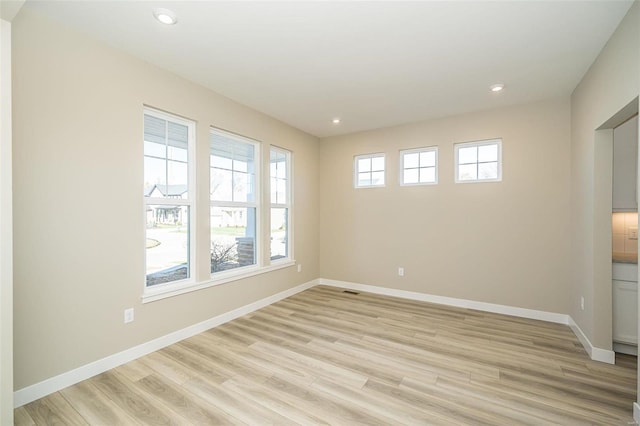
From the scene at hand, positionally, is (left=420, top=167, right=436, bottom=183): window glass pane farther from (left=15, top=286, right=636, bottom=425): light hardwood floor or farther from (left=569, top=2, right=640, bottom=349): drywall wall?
(left=15, top=286, right=636, bottom=425): light hardwood floor

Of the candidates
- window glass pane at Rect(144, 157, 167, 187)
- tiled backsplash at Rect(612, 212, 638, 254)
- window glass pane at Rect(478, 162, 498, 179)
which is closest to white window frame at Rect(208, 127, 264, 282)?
window glass pane at Rect(144, 157, 167, 187)

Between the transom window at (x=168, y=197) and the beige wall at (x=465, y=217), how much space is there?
2696 mm

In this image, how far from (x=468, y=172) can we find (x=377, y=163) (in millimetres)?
1413

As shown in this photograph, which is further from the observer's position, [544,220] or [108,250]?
[544,220]

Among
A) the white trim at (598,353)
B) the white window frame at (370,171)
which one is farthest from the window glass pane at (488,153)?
the white trim at (598,353)

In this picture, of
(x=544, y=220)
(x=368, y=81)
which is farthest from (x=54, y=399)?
(x=544, y=220)

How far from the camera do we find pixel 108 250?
97.5 inches

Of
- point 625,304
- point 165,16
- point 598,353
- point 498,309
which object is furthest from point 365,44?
point 498,309

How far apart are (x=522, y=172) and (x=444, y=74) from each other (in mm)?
1840

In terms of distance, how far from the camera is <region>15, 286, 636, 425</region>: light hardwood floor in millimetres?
1903

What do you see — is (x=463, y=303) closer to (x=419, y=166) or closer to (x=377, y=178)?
(x=419, y=166)

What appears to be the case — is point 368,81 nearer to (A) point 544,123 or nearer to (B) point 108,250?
(A) point 544,123

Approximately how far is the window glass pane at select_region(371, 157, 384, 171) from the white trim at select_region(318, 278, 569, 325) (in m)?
2.02

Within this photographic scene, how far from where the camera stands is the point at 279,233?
468cm
